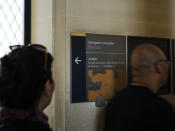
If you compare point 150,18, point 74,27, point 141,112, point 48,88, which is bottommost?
point 141,112

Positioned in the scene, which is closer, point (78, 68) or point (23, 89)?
point (23, 89)

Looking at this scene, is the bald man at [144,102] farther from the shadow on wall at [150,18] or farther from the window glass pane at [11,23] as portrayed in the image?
the window glass pane at [11,23]

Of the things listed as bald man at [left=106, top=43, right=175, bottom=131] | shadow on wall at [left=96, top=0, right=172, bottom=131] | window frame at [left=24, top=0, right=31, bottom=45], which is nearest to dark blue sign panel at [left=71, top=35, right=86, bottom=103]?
shadow on wall at [left=96, top=0, right=172, bottom=131]

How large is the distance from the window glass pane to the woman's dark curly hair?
1.35 metres

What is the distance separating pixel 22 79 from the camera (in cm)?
83

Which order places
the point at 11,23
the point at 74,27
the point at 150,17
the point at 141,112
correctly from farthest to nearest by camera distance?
the point at 150,17
the point at 11,23
the point at 74,27
the point at 141,112

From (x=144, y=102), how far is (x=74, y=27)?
44.7 inches

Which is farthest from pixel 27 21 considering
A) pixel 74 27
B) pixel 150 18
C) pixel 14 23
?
pixel 150 18

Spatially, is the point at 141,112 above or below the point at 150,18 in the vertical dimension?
below

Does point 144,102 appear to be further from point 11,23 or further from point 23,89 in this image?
point 11,23

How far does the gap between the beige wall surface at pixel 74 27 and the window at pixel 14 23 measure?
0.07m

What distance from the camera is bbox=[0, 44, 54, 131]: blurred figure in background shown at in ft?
2.70

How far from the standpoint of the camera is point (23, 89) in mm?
829

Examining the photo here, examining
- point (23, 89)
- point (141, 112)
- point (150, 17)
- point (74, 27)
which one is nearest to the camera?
point (23, 89)
